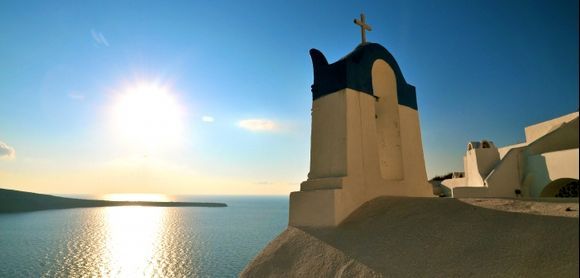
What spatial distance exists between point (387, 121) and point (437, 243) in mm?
5044

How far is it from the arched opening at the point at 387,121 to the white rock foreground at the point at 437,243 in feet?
6.59

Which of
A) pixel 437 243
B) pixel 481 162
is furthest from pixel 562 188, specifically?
pixel 437 243

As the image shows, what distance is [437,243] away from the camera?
4.73 m

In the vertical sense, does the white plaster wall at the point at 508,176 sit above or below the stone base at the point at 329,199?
above

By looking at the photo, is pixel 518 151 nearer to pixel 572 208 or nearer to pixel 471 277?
pixel 572 208

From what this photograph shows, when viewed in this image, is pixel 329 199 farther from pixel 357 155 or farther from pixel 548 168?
pixel 548 168

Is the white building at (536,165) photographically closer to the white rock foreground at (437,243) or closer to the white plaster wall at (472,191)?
the white plaster wall at (472,191)

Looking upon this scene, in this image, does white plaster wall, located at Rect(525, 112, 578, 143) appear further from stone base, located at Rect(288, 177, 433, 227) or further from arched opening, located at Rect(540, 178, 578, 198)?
stone base, located at Rect(288, 177, 433, 227)

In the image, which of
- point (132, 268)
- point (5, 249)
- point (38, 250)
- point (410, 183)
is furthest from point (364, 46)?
point (5, 249)

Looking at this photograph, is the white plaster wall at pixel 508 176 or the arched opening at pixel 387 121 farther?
the white plaster wall at pixel 508 176

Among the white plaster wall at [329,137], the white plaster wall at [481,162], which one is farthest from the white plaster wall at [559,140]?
the white plaster wall at [329,137]

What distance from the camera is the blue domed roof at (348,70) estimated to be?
797cm

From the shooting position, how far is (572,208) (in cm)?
449

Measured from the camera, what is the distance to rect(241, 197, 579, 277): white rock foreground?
376 centimetres
